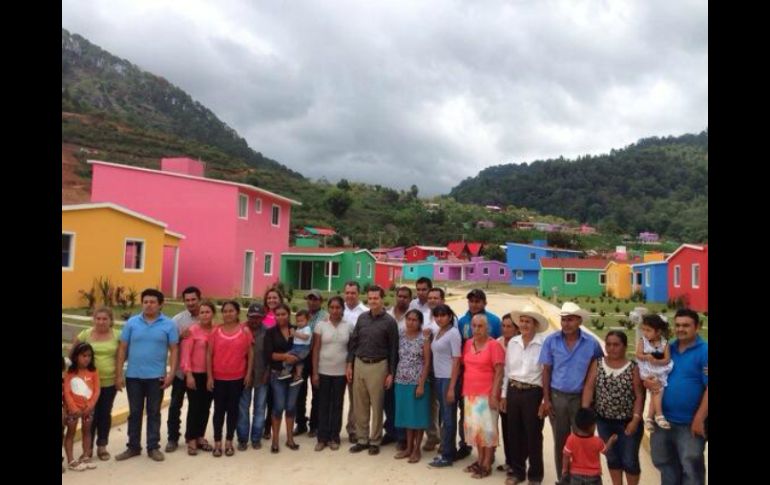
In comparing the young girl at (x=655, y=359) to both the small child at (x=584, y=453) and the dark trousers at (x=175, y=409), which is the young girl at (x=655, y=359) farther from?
the dark trousers at (x=175, y=409)

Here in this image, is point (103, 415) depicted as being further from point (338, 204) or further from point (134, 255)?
point (338, 204)

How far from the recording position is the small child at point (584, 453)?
4.48 metres

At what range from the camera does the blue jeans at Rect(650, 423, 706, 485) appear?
4344 mm

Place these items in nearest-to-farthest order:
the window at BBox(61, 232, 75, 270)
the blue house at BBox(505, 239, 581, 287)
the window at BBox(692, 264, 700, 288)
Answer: the window at BBox(61, 232, 75, 270) < the window at BBox(692, 264, 700, 288) < the blue house at BBox(505, 239, 581, 287)

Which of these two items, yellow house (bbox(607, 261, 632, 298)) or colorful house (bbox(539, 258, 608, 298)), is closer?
yellow house (bbox(607, 261, 632, 298))

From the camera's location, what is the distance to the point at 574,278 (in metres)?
41.2

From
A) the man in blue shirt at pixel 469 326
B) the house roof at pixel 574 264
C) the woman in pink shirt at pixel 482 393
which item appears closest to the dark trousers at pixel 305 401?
the man in blue shirt at pixel 469 326

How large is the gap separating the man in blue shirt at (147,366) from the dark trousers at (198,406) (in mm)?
275

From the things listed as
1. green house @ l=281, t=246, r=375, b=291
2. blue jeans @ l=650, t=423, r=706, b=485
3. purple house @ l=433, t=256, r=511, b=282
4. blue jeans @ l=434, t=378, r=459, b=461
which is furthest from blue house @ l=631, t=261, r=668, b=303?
purple house @ l=433, t=256, r=511, b=282

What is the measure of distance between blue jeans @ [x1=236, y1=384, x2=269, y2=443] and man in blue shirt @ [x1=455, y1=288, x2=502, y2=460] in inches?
81.2

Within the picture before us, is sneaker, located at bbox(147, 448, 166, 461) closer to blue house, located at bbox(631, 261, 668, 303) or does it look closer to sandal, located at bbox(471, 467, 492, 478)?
sandal, located at bbox(471, 467, 492, 478)
